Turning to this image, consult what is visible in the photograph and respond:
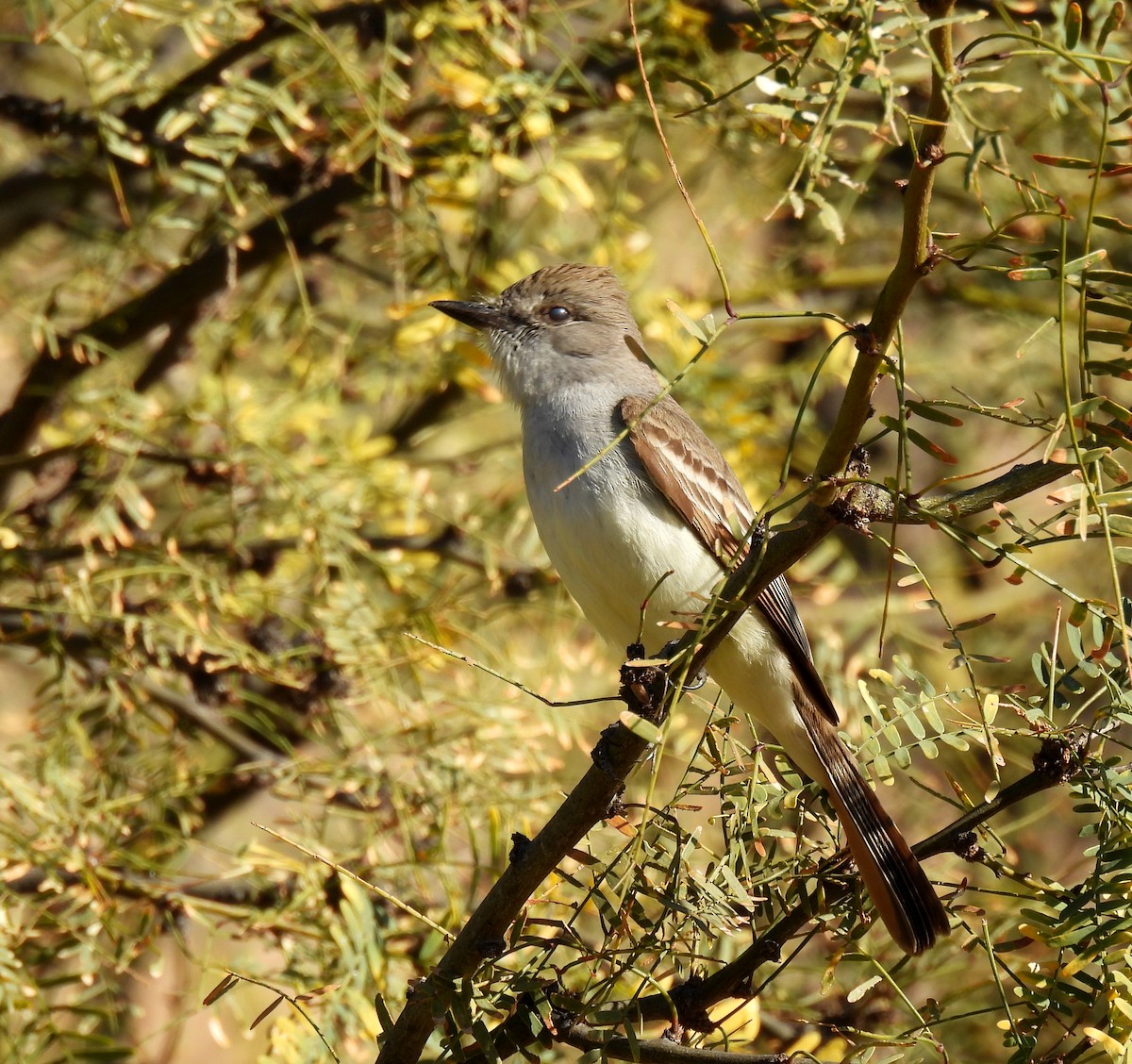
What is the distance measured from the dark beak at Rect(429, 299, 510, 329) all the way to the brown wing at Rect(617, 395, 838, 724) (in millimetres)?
505

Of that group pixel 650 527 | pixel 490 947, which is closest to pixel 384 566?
pixel 650 527

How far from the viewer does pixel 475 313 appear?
361 centimetres

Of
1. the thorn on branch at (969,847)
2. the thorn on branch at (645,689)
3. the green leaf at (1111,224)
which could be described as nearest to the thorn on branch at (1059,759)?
the thorn on branch at (969,847)

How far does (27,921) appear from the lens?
3.13 meters

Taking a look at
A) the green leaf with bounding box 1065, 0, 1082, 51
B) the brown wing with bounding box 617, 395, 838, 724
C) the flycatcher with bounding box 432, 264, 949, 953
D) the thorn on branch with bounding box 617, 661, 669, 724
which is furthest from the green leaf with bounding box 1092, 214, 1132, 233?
the brown wing with bounding box 617, 395, 838, 724

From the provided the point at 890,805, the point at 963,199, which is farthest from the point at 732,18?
the point at 890,805

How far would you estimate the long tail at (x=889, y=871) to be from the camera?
7.13 ft

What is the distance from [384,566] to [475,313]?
0.79m

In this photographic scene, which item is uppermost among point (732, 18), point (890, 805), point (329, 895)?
point (732, 18)

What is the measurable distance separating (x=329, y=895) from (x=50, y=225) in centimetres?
270

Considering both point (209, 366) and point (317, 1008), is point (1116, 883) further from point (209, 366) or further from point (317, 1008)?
point (209, 366)

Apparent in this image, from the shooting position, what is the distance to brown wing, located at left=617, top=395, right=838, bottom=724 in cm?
322

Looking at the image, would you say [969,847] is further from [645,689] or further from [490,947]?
[490,947]

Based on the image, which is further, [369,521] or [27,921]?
[369,521]
